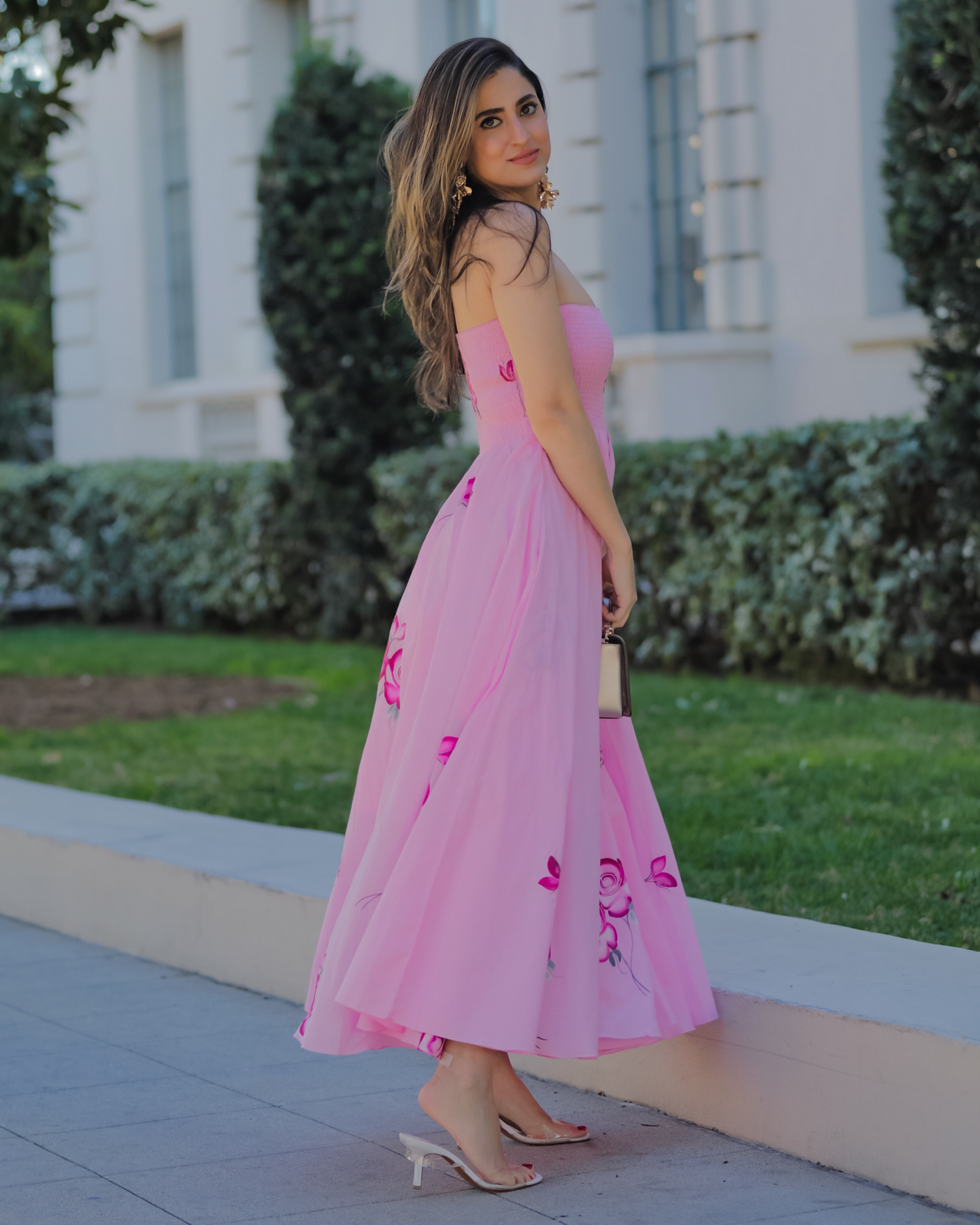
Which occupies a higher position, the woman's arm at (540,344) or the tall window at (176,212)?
the tall window at (176,212)

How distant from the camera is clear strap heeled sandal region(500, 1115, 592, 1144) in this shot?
308 centimetres

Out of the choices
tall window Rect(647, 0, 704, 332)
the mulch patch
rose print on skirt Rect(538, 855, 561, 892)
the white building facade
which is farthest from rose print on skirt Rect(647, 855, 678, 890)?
tall window Rect(647, 0, 704, 332)

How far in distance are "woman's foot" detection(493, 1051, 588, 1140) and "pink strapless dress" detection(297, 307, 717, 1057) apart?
20 cm

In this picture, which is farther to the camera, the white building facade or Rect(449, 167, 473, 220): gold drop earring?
the white building facade

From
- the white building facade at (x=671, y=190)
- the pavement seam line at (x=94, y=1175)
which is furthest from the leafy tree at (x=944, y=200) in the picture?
the pavement seam line at (x=94, y=1175)

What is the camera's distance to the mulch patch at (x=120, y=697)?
28.7 feet

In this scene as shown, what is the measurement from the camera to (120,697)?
31.1 feet

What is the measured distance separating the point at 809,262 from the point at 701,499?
2281 millimetres

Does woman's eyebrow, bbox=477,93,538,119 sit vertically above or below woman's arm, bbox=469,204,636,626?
above

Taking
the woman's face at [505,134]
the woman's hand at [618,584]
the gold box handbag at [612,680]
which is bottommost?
the gold box handbag at [612,680]

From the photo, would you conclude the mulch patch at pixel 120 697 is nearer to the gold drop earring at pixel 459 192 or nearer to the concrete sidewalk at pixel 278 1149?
the concrete sidewalk at pixel 278 1149

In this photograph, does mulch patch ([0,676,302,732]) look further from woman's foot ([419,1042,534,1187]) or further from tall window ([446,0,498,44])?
woman's foot ([419,1042,534,1187])

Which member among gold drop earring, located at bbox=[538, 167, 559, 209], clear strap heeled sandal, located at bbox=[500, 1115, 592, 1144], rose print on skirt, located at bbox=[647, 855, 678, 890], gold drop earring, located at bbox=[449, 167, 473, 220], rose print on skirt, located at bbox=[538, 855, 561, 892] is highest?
gold drop earring, located at bbox=[538, 167, 559, 209]

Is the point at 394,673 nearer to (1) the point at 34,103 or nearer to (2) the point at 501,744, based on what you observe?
(2) the point at 501,744
